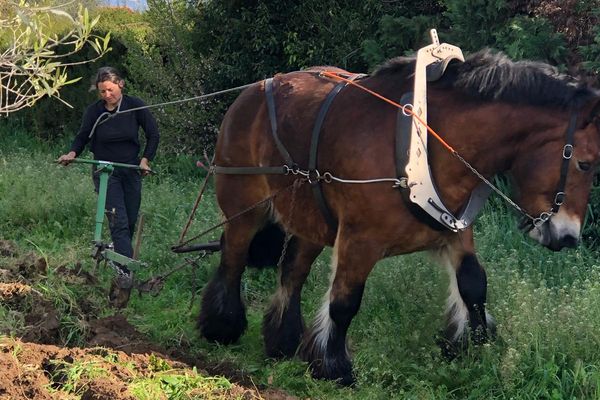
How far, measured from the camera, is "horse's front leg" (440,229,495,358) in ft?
14.9

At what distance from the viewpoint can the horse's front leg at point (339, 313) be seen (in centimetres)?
443

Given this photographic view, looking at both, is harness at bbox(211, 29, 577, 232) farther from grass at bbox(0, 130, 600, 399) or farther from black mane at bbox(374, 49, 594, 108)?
grass at bbox(0, 130, 600, 399)

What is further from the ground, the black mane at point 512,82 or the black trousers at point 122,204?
the black mane at point 512,82

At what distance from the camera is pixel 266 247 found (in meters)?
5.73

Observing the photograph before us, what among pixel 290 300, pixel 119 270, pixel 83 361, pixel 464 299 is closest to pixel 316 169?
pixel 464 299

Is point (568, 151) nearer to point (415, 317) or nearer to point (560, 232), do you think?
point (560, 232)

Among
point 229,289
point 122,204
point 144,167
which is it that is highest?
point 144,167

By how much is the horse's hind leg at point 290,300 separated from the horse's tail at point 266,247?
0.13m

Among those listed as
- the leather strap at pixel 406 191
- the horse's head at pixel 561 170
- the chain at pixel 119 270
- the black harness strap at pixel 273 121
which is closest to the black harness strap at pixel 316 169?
the black harness strap at pixel 273 121

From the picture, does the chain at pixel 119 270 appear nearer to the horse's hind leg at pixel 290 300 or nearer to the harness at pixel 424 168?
the horse's hind leg at pixel 290 300

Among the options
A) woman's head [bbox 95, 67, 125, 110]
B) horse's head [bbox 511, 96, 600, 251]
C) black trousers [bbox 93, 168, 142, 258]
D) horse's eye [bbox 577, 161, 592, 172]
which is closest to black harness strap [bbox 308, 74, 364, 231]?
horse's head [bbox 511, 96, 600, 251]

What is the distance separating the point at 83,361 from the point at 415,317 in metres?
2.06

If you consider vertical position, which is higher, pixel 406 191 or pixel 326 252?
pixel 406 191

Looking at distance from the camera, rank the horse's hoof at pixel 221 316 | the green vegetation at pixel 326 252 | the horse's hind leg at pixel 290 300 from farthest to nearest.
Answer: the horse's hoof at pixel 221 316 < the horse's hind leg at pixel 290 300 < the green vegetation at pixel 326 252
